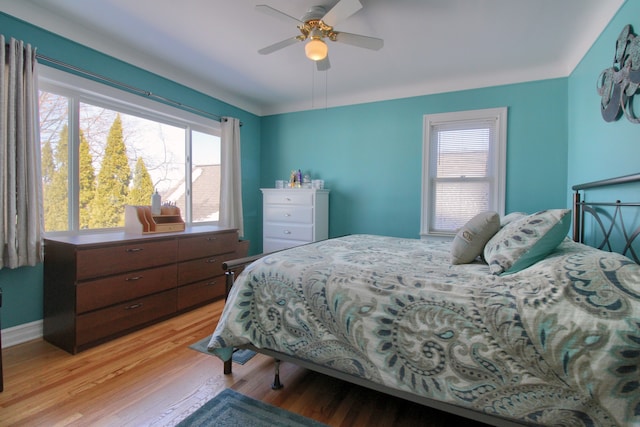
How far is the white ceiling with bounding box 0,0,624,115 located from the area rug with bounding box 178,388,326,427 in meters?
2.49

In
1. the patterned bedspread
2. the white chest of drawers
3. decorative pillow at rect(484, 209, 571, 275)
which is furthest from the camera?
the white chest of drawers

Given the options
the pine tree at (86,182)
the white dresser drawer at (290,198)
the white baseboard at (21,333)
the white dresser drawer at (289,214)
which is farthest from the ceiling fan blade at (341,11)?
the white baseboard at (21,333)

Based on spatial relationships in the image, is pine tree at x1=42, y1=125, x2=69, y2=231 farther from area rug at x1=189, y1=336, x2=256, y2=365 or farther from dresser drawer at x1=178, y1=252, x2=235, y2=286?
area rug at x1=189, y1=336, x2=256, y2=365

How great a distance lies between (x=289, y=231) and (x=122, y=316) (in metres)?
2.03

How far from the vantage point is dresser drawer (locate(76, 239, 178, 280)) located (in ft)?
6.88

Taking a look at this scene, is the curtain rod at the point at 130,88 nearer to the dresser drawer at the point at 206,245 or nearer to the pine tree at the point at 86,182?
the pine tree at the point at 86,182

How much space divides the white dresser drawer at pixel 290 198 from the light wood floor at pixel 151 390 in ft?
Result: 6.88

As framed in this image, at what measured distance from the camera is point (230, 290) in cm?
179

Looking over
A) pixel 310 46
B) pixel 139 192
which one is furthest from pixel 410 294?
pixel 139 192

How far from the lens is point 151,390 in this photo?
169cm

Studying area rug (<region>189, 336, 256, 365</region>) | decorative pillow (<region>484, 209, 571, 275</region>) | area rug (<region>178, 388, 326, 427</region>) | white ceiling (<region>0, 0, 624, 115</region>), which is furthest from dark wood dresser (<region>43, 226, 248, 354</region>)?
decorative pillow (<region>484, 209, 571, 275</region>)

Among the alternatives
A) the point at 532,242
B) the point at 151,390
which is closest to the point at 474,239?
the point at 532,242

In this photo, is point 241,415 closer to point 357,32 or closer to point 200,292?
point 200,292

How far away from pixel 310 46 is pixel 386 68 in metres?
1.40
